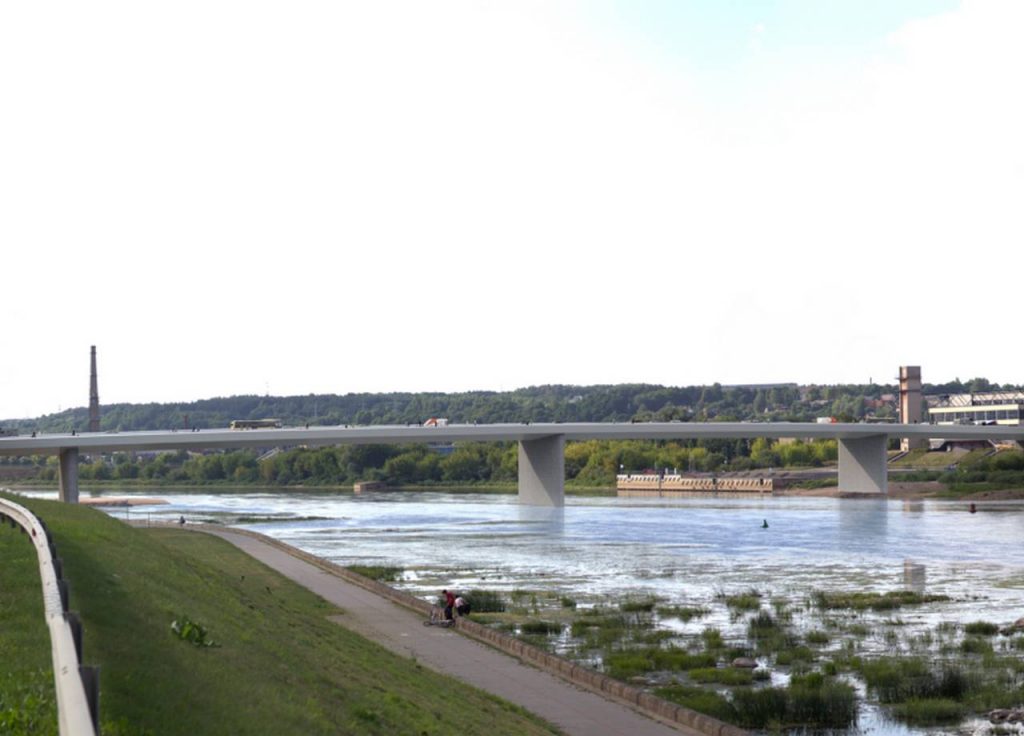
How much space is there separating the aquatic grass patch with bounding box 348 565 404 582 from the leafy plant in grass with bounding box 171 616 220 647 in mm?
31791

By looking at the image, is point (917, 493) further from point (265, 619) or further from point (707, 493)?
point (265, 619)

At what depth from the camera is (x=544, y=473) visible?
122125 mm

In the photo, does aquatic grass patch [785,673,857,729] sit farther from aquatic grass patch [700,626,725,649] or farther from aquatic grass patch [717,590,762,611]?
aquatic grass patch [717,590,762,611]

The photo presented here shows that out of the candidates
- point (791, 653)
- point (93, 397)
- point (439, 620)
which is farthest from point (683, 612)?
point (93, 397)

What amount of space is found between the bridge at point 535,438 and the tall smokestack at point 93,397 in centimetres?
4659

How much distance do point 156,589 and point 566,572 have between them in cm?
3349

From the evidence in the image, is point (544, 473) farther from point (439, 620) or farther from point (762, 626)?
point (439, 620)

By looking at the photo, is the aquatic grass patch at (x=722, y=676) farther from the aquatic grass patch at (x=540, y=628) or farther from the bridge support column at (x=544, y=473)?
the bridge support column at (x=544, y=473)

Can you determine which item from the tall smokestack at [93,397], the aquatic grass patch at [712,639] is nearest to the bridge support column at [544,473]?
the tall smokestack at [93,397]

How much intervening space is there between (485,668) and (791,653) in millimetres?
6999

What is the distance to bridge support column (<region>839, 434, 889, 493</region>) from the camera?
443ft

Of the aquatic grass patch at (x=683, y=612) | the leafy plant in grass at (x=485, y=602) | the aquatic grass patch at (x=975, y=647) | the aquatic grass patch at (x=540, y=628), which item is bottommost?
the aquatic grass patch at (x=683, y=612)

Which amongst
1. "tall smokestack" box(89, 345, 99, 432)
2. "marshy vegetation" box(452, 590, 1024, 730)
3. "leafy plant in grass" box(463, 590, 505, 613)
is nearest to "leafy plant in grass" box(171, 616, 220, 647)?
"marshy vegetation" box(452, 590, 1024, 730)

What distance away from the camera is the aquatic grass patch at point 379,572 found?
5038 cm
